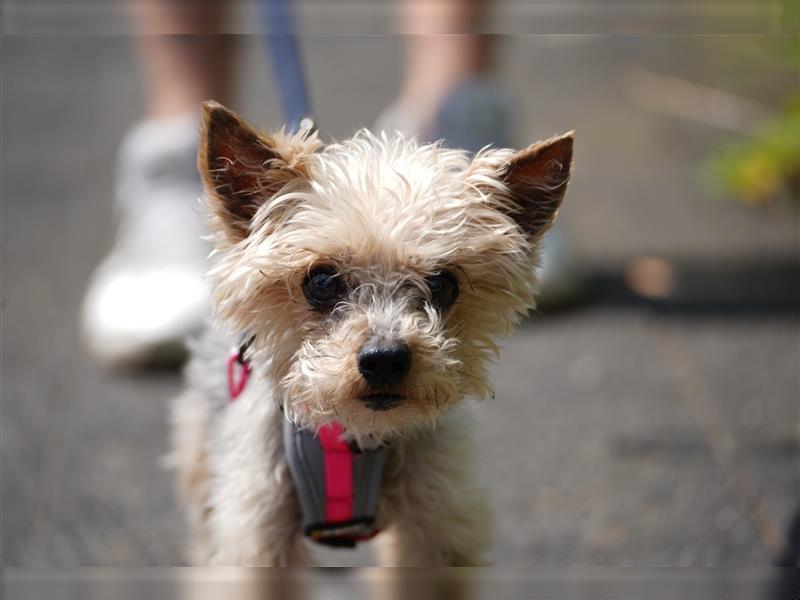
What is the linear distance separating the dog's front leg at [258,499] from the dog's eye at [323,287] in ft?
1.22

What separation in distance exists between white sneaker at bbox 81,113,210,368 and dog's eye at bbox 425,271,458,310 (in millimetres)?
2206

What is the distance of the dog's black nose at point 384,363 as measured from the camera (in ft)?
7.12

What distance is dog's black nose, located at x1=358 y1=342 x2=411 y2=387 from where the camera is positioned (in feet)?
7.12

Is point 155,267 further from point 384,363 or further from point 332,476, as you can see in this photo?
point 384,363

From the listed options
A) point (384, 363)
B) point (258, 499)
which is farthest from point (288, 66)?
point (258, 499)

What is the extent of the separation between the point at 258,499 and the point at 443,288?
2.36 ft

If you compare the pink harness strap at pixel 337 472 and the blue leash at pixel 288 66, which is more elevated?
the blue leash at pixel 288 66

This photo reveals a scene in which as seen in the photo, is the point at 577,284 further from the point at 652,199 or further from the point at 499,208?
the point at 499,208

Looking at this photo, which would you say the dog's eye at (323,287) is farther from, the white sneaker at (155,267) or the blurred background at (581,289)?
the white sneaker at (155,267)

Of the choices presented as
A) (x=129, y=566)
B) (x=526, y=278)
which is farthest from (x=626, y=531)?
(x=129, y=566)

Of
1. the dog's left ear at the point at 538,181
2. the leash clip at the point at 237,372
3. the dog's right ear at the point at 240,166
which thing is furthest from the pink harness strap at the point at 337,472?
the dog's left ear at the point at 538,181

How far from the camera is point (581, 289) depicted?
5.08 metres

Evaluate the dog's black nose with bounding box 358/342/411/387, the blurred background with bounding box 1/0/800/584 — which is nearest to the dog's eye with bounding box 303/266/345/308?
the dog's black nose with bounding box 358/342/411/387

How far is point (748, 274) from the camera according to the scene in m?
5.27
